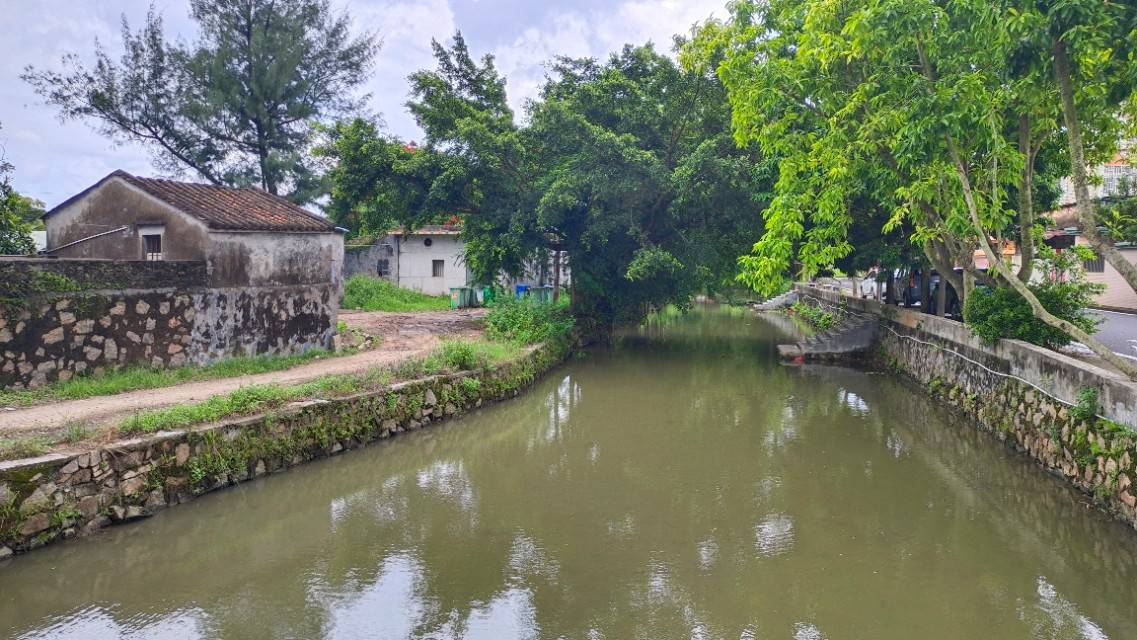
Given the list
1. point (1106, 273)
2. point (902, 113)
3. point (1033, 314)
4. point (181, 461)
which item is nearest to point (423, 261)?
point (181, 461)

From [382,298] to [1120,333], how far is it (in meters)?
22.0

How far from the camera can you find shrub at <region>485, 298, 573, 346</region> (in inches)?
759

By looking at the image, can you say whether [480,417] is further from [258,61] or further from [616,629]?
[258,61]

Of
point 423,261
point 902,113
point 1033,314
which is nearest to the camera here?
point 902,113

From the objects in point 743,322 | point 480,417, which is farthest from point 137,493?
point 743,322

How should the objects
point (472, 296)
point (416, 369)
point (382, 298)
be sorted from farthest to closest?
1. point (472, 296)
2. point (382, 298)
3. point (416, 369)

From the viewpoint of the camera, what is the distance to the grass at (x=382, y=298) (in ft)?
84.2

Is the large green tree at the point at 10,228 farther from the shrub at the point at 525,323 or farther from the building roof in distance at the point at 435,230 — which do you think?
the building roof in distance at the point at 435,230

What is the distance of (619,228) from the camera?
69.4 feet

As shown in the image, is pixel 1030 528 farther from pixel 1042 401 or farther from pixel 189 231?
pixel 189 231

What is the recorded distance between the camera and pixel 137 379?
11180 mm

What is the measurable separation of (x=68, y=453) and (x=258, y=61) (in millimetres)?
22707

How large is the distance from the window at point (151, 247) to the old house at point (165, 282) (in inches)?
1.2

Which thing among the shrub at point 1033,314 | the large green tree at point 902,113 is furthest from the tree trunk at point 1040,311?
the shrub at point 1033,314
